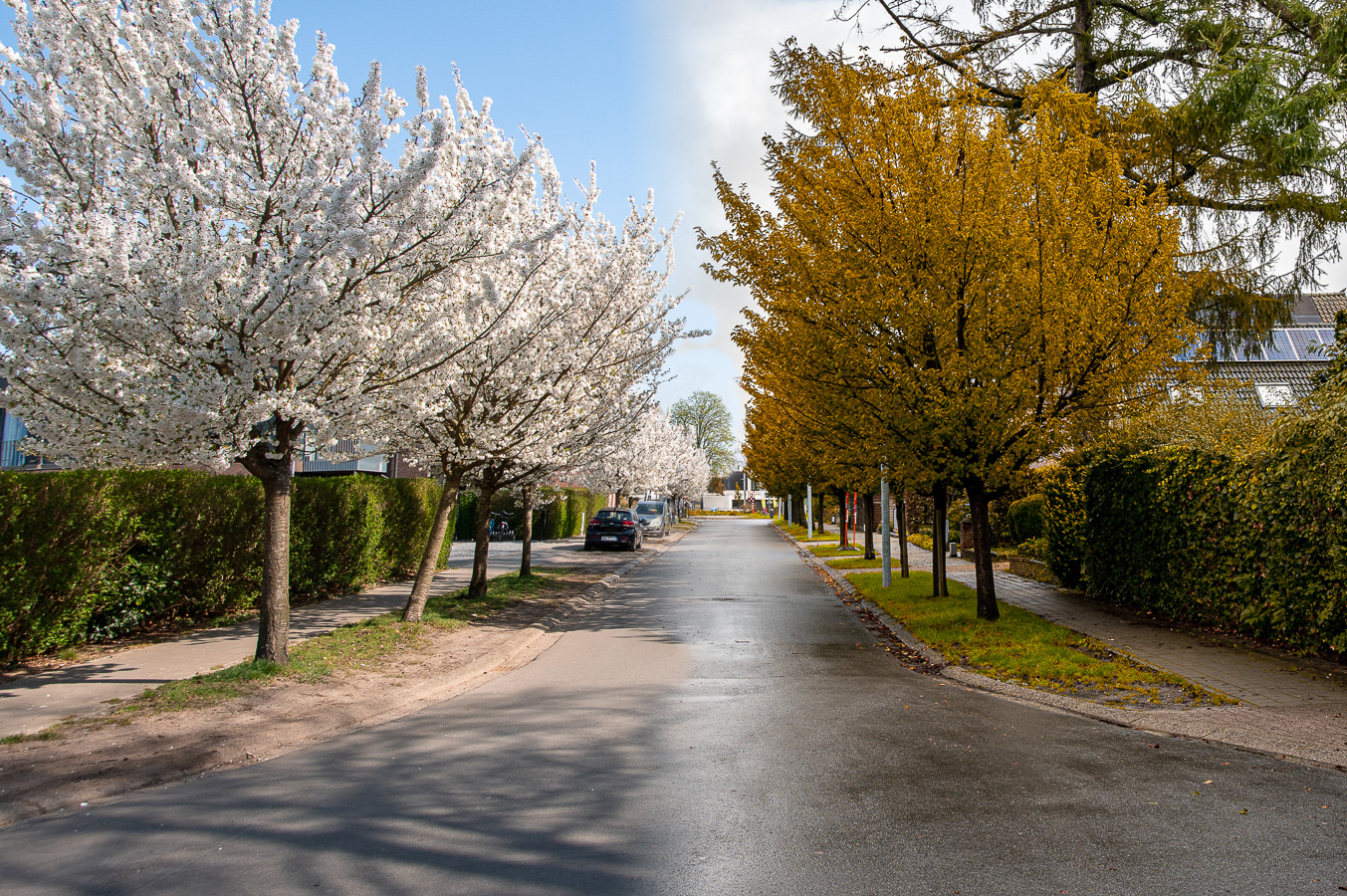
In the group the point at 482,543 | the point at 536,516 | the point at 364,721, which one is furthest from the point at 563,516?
the point at 364,721

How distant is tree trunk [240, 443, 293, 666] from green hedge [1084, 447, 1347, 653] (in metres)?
9.27

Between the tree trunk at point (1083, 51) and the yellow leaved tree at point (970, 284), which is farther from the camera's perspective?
the tree trunk at point (1083, 51)

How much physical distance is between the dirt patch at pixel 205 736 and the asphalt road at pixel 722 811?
0.28 meters

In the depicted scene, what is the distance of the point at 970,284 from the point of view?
9.57 m

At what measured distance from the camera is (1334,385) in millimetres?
7457

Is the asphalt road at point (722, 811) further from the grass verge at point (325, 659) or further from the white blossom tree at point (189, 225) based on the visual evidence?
the white blossom tree at point (189, 225)

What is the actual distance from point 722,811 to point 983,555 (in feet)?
24.7

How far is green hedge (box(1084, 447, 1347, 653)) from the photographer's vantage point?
7359 millimetres

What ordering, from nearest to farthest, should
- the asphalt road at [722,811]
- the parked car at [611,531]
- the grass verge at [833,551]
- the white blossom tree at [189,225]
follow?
the asphalt road at [722,811] < the white blossom tree at [189,225] < the grass verge at [833,551] < the parked car at [611,531]

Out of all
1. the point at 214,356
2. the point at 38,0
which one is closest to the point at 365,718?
the point at 214,356

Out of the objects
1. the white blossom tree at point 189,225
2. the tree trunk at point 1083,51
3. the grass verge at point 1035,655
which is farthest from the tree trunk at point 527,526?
the tree trunk at point 1083,51

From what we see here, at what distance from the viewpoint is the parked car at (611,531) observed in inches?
1123

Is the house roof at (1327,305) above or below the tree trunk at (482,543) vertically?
above

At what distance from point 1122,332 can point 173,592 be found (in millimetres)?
11859
